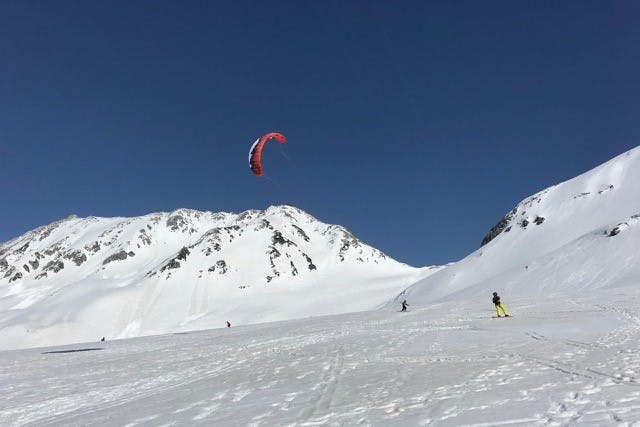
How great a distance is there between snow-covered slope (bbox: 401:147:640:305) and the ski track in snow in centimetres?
2908

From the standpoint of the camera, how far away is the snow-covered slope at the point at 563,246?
5238cm

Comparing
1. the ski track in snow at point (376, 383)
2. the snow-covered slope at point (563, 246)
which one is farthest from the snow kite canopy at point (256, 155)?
the snow-covered slope at point (563, 246)

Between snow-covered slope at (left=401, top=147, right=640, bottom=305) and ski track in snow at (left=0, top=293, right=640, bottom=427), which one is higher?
snow-covered slope at (left=401, top=147, right=640, bottom=305)

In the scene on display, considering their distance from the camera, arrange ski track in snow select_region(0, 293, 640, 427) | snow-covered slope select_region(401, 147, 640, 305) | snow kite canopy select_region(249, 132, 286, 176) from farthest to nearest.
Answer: snow-covered slope select_region(401, 147, 640, 305), snow kite canopy select_region(249, 132, 286, 176), ski track in snow select_region(0, 293, 640, 427)

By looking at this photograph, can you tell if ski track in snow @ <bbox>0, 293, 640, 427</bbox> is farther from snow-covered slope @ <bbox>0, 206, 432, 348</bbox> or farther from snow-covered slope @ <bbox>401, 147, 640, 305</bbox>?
snow-covered slope @ <bbox>0, 206, 432, 348</bbox>

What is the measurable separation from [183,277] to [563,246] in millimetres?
96682

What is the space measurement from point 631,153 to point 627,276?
50437 millimetres

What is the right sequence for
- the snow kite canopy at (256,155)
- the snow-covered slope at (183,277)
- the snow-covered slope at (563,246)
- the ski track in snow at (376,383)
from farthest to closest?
1. the snow-covered slope at (183,277)
2. the snow-covered slope at (563,246)
3. the snow kite canopy at (256,155)
4. the ski track in snow at (376,383)

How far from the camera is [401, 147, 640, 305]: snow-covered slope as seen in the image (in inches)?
2062

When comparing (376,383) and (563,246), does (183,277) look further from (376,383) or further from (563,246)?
(376,383)

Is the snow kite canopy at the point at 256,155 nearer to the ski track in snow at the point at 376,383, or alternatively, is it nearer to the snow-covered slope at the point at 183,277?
the ski track in snow at the point at 376,383

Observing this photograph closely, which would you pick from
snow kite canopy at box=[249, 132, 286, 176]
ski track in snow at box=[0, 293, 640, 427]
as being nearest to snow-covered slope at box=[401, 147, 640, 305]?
snow kite canopy at box=[249, 132, 286, 176]

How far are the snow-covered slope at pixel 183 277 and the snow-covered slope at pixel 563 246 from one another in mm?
24744

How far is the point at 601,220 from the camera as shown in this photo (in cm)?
7019
